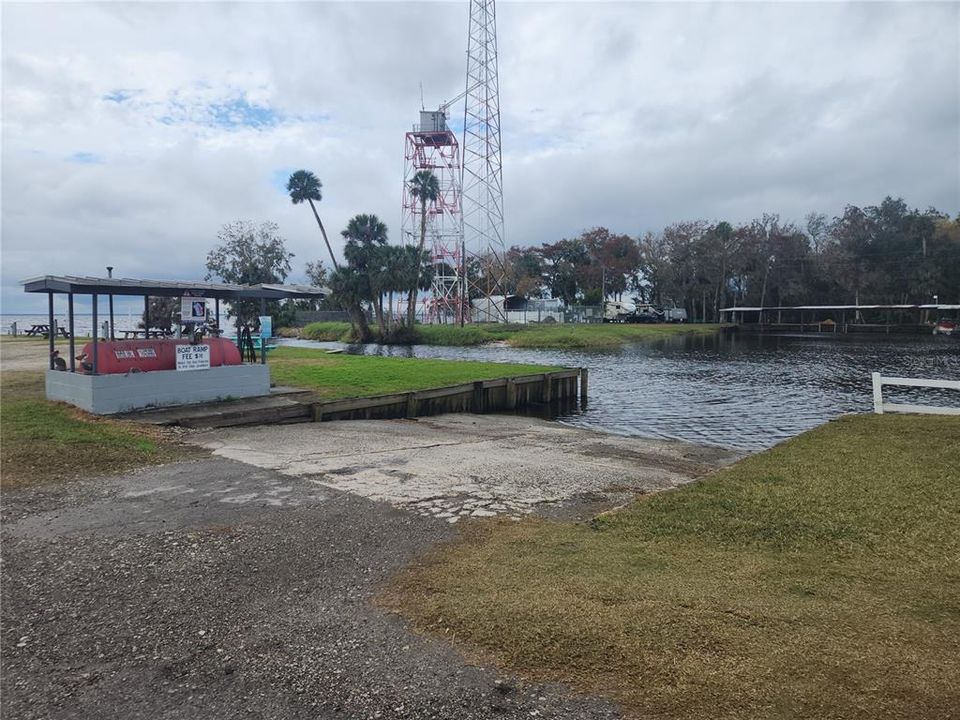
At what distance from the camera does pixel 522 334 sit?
56.4 meters

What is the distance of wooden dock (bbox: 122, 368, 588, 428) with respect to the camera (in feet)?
40.7

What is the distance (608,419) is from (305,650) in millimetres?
15996

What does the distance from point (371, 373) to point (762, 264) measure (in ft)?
238

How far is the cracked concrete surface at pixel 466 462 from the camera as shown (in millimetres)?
7566

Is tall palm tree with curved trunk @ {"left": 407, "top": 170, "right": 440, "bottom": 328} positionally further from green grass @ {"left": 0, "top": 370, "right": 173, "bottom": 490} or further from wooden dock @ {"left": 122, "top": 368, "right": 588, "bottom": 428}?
green grass @ {"left": 0, "top": 370, "right": 173, "bottom": 490}

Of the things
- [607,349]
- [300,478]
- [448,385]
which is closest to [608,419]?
[448,385]

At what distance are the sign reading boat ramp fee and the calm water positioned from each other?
9906 mm

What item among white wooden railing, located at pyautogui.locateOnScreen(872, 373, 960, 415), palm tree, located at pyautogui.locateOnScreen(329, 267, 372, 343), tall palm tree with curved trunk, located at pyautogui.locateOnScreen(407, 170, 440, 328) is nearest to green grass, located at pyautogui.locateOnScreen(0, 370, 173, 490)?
white wooden railing, located at pyautogui.locateOnScreen(872, 373, 960, 415)

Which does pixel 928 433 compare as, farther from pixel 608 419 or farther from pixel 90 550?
pixel 90 550

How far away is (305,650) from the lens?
12.6ft

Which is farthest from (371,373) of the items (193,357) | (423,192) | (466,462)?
(423,192)

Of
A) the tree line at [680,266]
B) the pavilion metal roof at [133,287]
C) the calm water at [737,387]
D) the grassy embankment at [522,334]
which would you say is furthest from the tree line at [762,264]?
the pavilion metal roof at [133,287]

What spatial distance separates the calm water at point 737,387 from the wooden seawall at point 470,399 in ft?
3.98

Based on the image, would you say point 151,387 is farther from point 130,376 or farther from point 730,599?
point 730,599
